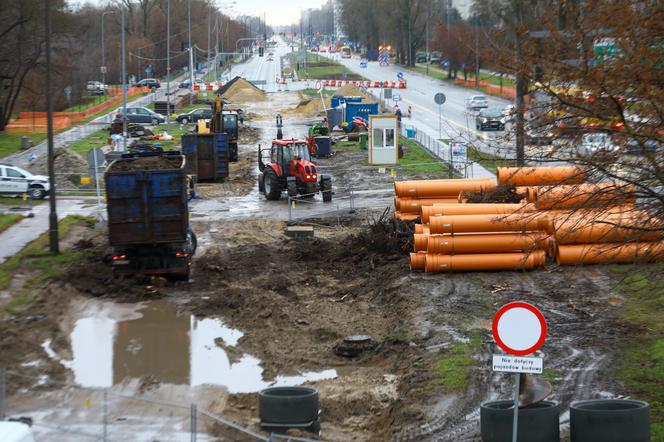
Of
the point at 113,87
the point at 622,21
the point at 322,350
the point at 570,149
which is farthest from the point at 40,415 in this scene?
the point at 113,87

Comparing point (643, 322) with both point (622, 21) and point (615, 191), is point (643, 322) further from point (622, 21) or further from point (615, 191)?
point (622, 21)

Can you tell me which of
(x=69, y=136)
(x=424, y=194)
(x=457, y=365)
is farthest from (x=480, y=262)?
(x=69, y=136)

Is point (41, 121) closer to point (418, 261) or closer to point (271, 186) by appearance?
point (271, 186)

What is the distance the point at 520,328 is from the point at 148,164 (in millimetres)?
18892

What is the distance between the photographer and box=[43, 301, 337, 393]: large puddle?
19.0 meters

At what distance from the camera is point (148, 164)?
28.4 m

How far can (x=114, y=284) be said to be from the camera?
2642cm

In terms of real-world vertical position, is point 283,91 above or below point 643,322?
above

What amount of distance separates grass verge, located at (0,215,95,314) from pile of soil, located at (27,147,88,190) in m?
14.3

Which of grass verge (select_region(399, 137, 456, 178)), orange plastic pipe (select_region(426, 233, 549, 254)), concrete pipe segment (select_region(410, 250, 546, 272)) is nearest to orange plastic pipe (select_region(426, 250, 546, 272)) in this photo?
concrete pipe segment (select_region(410, 250, 546, 272))

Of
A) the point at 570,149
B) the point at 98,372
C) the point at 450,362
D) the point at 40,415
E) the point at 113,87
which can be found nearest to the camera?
the point at 570,149

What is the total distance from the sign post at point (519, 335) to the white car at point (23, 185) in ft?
109

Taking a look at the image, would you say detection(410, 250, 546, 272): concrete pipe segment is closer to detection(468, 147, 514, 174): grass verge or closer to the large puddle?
the large puddle

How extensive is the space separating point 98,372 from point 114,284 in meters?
7.06
